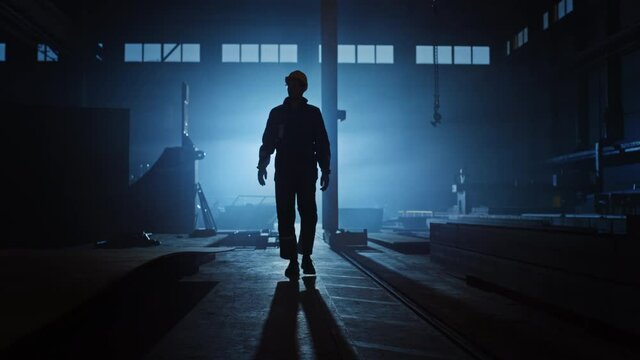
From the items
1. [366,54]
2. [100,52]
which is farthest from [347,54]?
[100,52]

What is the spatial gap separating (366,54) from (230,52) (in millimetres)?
5725

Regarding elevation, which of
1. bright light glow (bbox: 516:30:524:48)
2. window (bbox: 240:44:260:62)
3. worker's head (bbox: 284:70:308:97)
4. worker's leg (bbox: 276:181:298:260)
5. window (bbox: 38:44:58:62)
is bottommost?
worker's leg (bbox: 276:181:298:260)

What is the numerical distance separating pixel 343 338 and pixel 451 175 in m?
21.5

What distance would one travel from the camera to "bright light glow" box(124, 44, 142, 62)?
825 inches

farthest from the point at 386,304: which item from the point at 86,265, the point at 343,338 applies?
the point at 86,265

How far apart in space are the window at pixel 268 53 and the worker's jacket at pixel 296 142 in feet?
59.7

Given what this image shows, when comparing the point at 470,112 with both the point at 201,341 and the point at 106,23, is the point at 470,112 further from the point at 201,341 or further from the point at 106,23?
the point at 201,341

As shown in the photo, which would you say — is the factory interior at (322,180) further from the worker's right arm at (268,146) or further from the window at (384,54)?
the window at (384,54)

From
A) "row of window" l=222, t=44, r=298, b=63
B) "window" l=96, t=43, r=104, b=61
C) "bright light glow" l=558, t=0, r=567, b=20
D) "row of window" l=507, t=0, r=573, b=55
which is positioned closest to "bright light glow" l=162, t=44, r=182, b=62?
"row of window" l=222, t=44, r=298, b=63

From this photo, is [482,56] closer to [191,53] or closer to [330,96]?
[191,53]

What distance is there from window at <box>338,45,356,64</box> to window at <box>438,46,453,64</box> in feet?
12.1

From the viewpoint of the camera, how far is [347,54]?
70.8ft

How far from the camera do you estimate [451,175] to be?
2270cm

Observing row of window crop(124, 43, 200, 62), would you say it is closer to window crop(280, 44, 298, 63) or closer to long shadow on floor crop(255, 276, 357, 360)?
window crop(280, 44, 298, 63)
